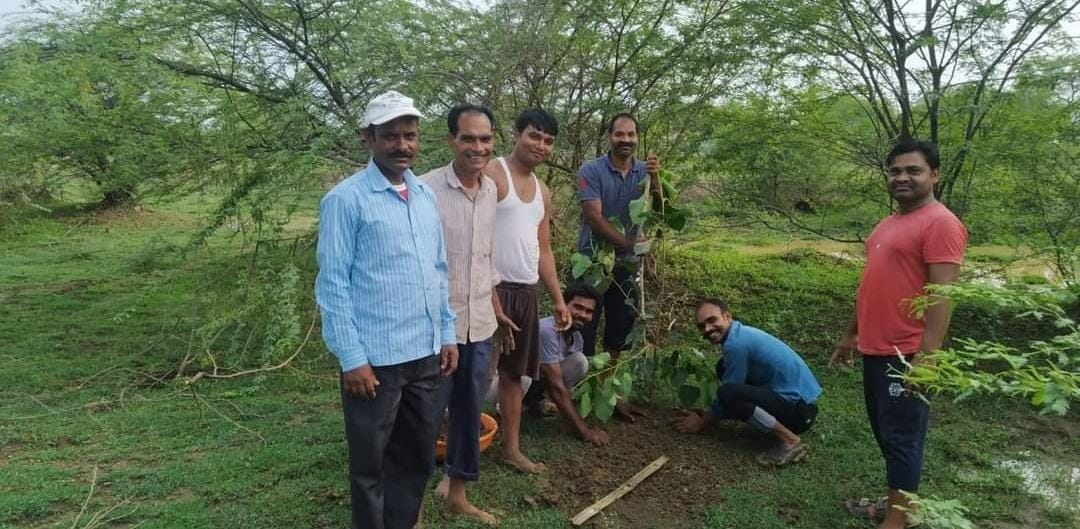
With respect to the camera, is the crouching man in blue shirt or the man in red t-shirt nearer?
the man in red t-shirt

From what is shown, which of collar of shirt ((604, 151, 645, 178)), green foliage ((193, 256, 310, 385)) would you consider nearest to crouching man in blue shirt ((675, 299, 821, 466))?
collar of shirt ((604, 151, 645, 178))

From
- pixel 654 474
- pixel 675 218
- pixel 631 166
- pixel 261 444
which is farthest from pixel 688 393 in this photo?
pixel 261 444

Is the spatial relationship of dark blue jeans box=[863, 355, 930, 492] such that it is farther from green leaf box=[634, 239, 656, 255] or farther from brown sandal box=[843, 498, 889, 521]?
green leaf box=[634, 239, 656, 255]

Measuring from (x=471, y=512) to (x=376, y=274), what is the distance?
52.1 inches

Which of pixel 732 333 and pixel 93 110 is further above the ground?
pixel 93 110

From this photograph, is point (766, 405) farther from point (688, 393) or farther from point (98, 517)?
point (98, 517)

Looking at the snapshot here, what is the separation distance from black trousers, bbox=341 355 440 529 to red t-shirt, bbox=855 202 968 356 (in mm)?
1831

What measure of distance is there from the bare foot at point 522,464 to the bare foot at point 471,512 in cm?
49

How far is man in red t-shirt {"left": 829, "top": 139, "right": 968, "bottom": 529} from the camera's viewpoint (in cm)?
273

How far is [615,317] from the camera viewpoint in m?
4.51

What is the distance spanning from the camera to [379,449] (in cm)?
253

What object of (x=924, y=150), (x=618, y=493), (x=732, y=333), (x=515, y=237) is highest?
(x=924, y=150)

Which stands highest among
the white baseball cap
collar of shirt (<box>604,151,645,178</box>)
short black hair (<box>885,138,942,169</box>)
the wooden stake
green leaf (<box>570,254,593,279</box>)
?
the white baseball cap

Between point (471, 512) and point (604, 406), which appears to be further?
point (604, 406)
